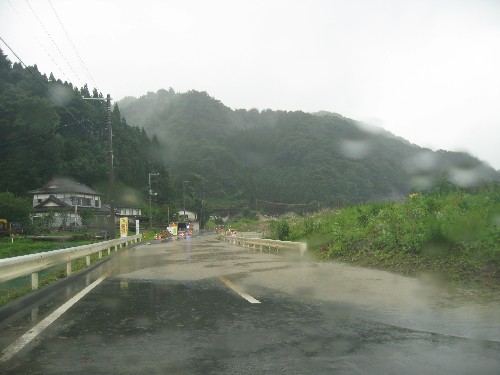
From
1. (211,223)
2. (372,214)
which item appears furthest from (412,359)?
(211,223)

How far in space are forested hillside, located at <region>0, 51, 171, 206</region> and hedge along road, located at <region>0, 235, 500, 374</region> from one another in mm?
62917

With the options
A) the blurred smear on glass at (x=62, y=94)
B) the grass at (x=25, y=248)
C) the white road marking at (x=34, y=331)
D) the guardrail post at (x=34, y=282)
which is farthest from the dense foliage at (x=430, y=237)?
the blurred smear on glass at (x=62, y=94)

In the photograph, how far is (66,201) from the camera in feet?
275

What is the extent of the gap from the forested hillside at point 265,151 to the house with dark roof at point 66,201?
3304cm

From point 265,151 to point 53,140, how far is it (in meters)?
49.4

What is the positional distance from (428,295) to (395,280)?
2227mm

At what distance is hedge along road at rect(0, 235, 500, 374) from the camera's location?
4512 mm

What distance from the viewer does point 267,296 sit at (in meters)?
8.77

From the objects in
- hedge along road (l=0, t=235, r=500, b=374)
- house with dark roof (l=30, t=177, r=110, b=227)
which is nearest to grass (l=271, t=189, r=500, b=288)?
hedge along road (l=0, t=235, r=500, b=374)

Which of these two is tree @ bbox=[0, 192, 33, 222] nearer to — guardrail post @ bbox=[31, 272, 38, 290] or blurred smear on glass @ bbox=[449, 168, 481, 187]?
blurred smear on glass @ bbox=[449, 168, 481, 187]

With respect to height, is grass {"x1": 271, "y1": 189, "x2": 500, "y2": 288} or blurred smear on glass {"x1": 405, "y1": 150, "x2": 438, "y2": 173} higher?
blurred smear on glass {"x1": 405, "y1": 150, "x2": 438, "y2": 173}

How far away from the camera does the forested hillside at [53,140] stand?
261 feet

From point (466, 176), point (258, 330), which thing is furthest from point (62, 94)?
point (258, 330)

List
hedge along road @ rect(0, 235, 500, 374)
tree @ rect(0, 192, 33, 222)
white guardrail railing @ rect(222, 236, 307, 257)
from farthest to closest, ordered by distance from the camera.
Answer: tree @ rect(0, 192, 33, 222) → white guardrail railing @ rect(222, 236, 307, 257) → hedge along road @ rect(0, 235, 500, 374)
